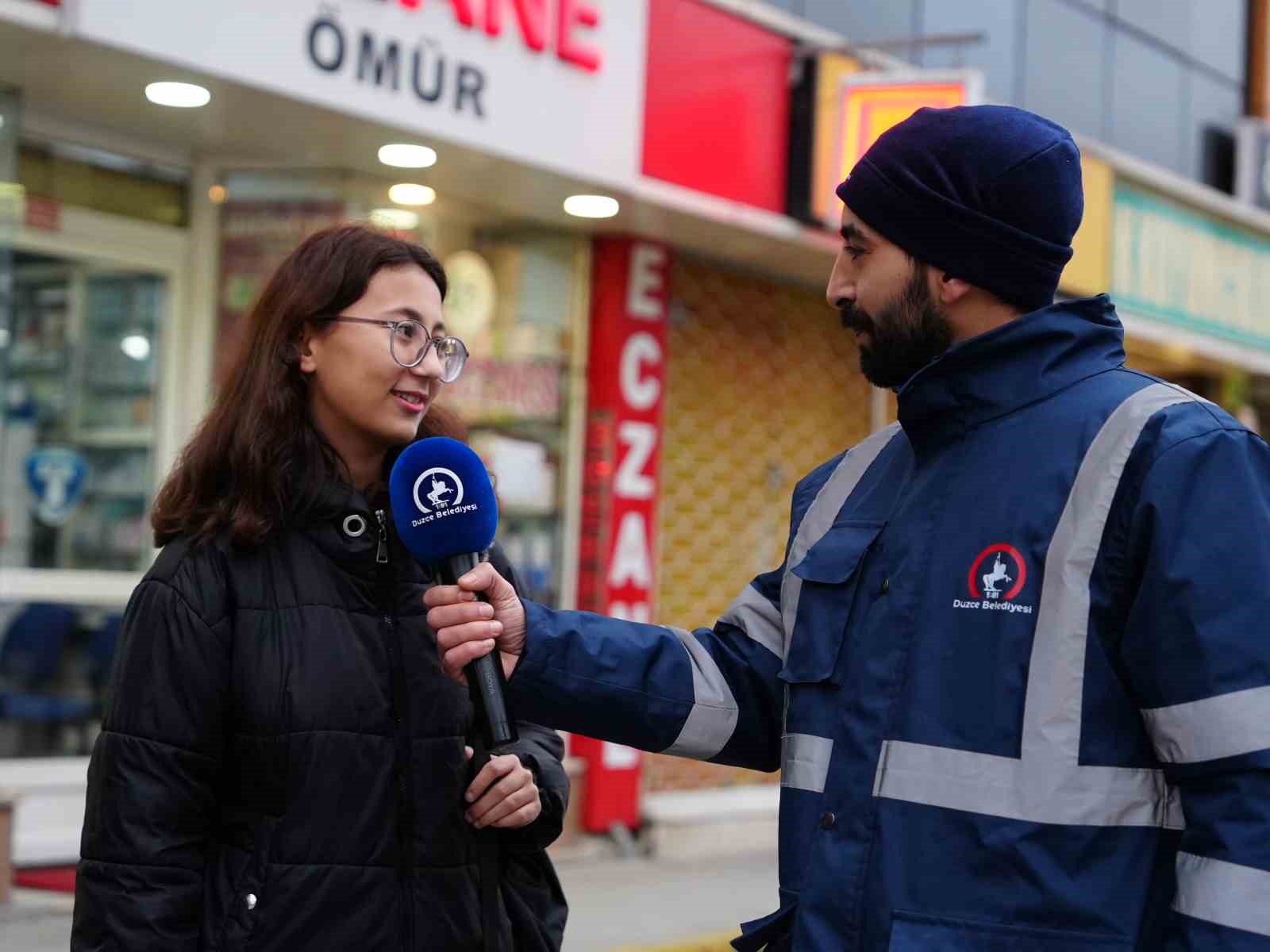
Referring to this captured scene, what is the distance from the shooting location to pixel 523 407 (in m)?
9.82

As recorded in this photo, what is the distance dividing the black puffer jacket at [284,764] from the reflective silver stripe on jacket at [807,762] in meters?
0.62

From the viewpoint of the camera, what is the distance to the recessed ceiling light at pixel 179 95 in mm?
7336

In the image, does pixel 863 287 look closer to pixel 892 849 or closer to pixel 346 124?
pixel 892 849

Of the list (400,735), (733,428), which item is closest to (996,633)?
(400,735)

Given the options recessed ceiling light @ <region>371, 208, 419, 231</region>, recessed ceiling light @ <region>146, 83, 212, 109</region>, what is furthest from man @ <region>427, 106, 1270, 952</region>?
recessed ceiling light @ <region>371, 208, 419, 231</region>

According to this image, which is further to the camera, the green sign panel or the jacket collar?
the green sign panel

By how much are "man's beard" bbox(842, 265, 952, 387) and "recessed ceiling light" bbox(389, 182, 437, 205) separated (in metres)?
6.58

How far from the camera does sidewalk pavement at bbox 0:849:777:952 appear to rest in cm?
679

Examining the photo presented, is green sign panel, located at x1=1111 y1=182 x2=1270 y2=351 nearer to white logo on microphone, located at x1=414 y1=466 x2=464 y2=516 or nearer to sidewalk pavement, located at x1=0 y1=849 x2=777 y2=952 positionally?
sidewalk pavement, located at x1=0 y1=849 x2=777 y2=952

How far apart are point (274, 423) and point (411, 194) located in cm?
619

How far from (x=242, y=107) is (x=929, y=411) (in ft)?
18.8

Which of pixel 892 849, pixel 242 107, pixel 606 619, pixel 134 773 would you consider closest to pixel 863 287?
pixel 606 619

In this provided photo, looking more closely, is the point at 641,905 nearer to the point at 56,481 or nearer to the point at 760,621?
the point at 56,481

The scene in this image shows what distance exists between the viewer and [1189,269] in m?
14.0
